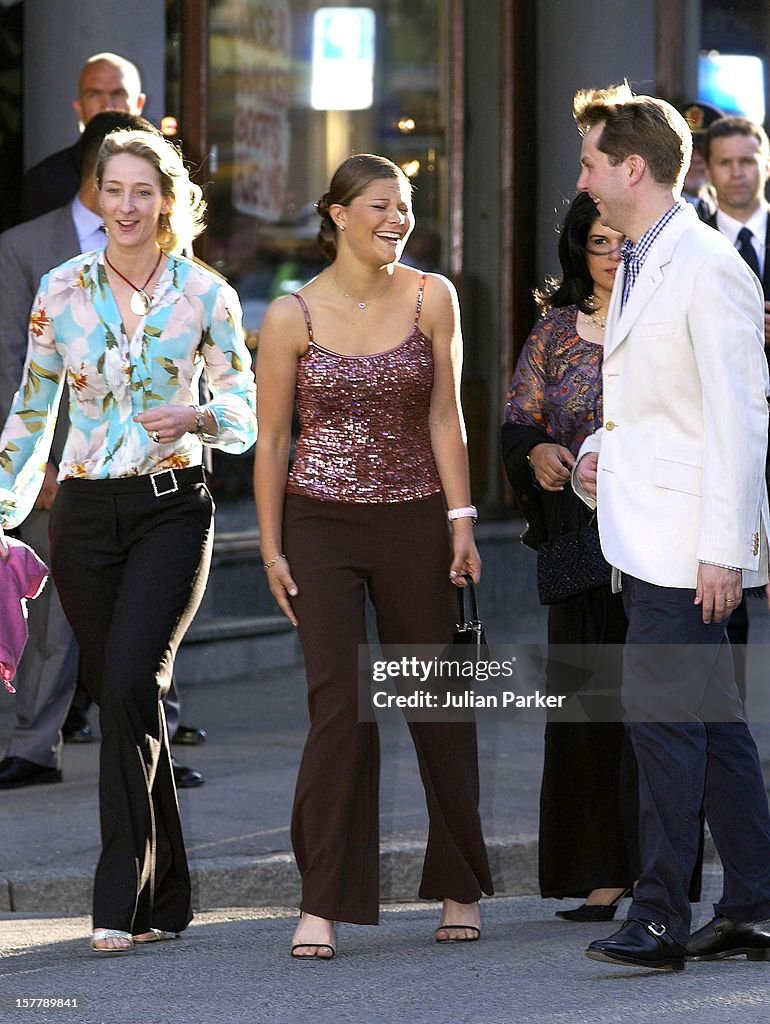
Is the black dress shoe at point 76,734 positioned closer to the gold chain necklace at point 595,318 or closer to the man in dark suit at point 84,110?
the man in dark suit at point 84,110

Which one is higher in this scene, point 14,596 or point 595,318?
point 595,318

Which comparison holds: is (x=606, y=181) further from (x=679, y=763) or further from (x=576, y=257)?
(x=679, y=763)

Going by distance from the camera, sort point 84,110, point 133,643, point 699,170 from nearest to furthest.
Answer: point 133,643, point 84,110, point 699,170

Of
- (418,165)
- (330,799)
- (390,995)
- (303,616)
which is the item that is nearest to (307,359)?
(303,616)

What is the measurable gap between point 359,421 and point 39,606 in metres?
2.47

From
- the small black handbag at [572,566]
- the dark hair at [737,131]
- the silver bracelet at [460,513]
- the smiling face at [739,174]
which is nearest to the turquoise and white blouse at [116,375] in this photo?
the silver bracelet at [460,513]

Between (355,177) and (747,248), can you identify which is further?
(747,248)

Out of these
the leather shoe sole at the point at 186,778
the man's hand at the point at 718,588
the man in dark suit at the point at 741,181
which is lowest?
the leather shoe sole at the point at 186,778

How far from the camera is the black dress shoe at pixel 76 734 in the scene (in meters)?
8.06

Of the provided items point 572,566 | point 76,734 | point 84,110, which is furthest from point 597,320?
point 76,734

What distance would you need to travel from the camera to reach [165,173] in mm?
5453

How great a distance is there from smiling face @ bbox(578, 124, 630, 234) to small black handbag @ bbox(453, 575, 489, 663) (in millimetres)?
1040

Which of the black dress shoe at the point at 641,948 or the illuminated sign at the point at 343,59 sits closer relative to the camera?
the black dress shoe at the point at 641,948

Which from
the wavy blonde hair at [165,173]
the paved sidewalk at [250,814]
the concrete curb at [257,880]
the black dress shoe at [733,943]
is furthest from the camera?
the paved sidewalk at [250,814]
